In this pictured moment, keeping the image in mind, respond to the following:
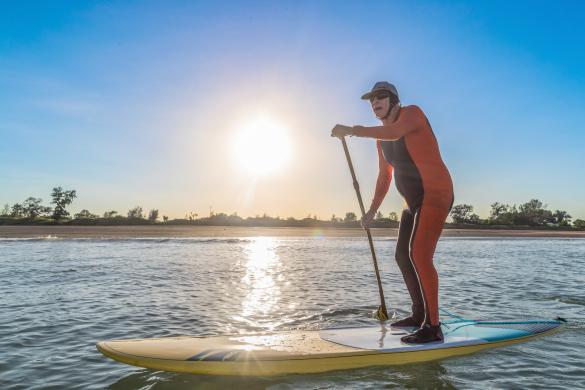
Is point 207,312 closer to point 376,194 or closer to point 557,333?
point 376,194

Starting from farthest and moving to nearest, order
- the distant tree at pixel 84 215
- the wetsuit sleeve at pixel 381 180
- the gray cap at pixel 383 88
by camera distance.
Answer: the distant tree at pixel 84 215
the wetsuit sleeve at pixel 381 180
the gray cap at pixel 383 88

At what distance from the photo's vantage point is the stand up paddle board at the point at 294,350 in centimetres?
415

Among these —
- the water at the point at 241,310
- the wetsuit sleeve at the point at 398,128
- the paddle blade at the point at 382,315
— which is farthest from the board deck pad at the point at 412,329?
the wetsuit sleeve at the point at 398,128

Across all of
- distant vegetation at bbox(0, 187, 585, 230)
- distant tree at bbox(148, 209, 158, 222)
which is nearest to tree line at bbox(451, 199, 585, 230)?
distant vegetation at bbox(0, 187, 585, 230)

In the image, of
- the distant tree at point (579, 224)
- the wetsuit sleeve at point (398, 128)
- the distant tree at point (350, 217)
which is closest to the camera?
the wetsuit sleeve at point (398, 128)

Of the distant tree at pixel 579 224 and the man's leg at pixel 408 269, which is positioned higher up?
the distant tree at pixel 579 224

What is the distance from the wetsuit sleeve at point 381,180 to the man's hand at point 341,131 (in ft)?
3.07

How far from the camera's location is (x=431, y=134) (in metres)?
4.93

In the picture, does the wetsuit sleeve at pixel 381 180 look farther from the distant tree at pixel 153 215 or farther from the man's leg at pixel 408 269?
the distant tree at pixel 153 215

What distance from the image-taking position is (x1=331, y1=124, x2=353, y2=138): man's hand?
194 inches

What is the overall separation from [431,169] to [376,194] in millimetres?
1285

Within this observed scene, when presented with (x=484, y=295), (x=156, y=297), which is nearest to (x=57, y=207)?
(x=156, y=297)

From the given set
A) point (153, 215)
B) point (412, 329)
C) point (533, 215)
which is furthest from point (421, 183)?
point (533, 215)

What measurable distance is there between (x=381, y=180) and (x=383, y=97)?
1274mm
